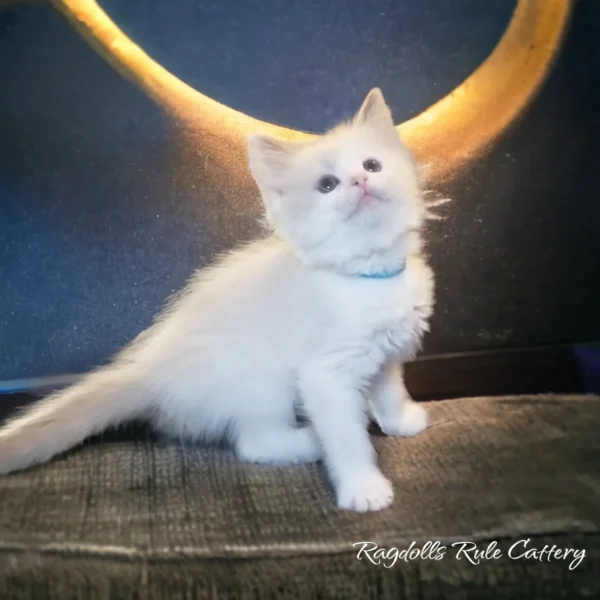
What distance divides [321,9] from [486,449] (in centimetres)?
90

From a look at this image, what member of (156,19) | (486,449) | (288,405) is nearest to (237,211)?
(156,19)

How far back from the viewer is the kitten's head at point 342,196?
99 centimetres

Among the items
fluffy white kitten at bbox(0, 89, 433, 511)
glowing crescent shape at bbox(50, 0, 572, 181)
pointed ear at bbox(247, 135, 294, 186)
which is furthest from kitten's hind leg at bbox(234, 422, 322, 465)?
glowing crescent shape at bbox(50, 0, 572, 181)

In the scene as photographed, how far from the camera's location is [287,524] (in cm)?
88

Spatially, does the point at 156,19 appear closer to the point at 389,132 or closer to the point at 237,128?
the point at 237,128

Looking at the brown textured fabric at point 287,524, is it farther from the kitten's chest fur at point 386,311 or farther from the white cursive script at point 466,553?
the kitten's chest fur at point 386,311

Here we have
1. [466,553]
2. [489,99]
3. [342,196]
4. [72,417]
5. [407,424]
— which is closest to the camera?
[466,553]

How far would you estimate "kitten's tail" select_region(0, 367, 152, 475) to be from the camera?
1028mm

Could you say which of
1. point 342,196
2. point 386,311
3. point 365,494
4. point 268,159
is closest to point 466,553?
point 365,494

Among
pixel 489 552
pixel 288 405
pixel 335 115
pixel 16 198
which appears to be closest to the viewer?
pixel 489 552

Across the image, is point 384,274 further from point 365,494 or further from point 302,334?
point 365,494

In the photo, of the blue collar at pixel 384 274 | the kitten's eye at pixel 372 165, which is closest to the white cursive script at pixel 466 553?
the blue collar at pixel 384 274

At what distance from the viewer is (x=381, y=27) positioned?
1.45 metres

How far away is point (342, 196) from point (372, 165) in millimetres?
83
